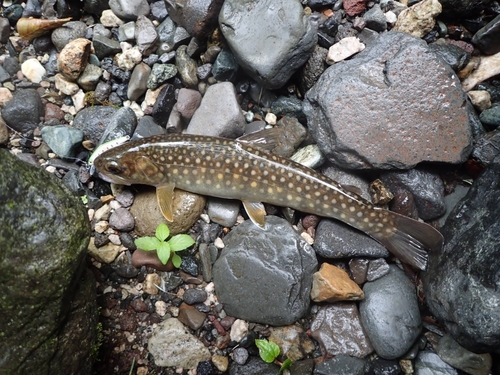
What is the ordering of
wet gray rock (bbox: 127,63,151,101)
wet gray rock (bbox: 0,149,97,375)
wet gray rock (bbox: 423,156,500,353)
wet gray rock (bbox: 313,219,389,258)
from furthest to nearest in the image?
wet gray rock (bbox: 127,63,151,101), wet gray rock (bbox: 313,219,389,258), wet gray rock (bbox: 423,156,500,353), wet gray rock (bbox: 0,149,97,375)

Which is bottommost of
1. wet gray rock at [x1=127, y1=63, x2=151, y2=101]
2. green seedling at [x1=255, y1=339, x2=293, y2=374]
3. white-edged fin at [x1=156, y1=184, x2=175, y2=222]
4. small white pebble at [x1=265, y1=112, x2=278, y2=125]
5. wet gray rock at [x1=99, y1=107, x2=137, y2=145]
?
green seedling at [x1=255, y1=339, x2=293, y2=374]

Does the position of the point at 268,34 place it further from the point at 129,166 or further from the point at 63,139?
the point at 63,139

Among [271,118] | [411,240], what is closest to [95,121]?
[271,118]

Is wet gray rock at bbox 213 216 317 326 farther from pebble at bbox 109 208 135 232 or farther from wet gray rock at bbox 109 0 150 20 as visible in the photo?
wet gray rock at bbox 109 0 150 20

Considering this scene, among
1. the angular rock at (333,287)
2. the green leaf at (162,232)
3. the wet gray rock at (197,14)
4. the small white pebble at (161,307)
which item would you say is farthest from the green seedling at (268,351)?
the wet gray rock at (197,14)

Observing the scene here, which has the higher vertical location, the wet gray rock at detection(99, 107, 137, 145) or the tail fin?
the tail fin

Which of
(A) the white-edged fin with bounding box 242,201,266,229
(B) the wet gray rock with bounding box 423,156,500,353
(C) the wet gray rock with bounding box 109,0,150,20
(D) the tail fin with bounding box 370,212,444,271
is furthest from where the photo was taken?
(C) the wet gray rock with bounding box 109,0,150,20

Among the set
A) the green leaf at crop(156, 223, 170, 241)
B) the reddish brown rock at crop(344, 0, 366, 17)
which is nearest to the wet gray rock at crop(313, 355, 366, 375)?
the green leaf at crop(156, 223, 170, 241)
